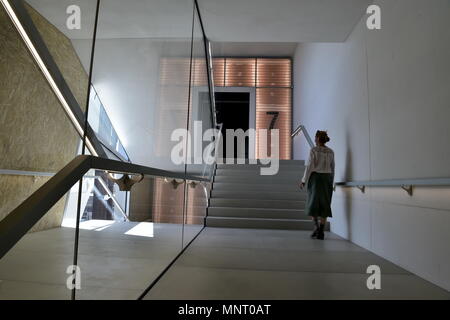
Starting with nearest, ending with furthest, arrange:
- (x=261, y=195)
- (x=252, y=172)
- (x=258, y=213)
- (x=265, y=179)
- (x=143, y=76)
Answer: (x=143, y=76)
(x=258, y=213)
(x=261, y=195)
(x=265, y=179)
(x=252, y=172)

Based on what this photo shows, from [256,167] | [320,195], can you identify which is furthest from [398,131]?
[256,167]

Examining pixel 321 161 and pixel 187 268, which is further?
pixel 321 161

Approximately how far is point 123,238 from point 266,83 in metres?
8.30

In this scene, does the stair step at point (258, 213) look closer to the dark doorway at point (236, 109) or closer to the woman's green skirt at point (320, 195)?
the woman's green skirt at point (320, 195)

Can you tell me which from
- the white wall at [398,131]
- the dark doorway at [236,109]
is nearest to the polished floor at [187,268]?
the white wall at [398,131]

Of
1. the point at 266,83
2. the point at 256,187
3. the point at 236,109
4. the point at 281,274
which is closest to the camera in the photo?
the point at 281,274

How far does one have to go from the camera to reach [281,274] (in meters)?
2.20

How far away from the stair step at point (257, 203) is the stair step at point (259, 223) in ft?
1.41

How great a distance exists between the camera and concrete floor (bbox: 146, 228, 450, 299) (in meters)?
1.79

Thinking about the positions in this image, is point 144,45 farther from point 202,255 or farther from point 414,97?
point 414,97

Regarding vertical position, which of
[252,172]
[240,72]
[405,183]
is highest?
[240,72]

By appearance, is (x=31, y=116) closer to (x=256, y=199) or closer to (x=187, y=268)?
(x=187, y=268)

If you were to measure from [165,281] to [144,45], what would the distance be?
5.74 ft
